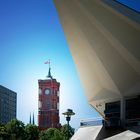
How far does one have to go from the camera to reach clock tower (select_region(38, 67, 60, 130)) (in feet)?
542

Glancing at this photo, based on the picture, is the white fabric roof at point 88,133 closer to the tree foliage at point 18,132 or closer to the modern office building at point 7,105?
the tree foliage at point 18,132

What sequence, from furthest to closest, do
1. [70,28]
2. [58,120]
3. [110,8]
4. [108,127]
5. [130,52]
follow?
[58,120] < [108,127] < [70,28] < [130,52] < [110,8]

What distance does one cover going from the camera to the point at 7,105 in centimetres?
17062

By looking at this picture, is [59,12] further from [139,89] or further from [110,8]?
[139,89]

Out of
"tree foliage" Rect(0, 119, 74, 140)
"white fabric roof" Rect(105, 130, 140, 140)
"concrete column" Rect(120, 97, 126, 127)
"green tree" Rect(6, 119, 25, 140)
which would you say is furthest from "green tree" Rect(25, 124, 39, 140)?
"white fabric roof" Rect(105, 130, 140, 140)

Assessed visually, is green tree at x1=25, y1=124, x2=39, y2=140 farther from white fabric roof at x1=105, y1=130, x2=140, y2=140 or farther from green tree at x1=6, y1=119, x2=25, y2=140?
white fabric roof at x1=105, y1=130, x2=140, y2=140

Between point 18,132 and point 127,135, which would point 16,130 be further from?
point 127,135

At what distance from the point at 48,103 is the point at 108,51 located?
432ft

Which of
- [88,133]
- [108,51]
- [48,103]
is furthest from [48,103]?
[108,51]

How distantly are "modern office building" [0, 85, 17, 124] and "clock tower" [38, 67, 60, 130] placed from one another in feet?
50.1

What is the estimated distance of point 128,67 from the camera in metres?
40.9

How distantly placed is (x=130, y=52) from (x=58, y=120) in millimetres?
133967

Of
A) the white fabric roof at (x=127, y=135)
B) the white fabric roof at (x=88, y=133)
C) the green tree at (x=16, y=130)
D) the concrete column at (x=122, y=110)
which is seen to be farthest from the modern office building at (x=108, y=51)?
the green tree at (x=16, y=130)

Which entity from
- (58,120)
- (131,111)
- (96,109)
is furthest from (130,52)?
(58,120)
